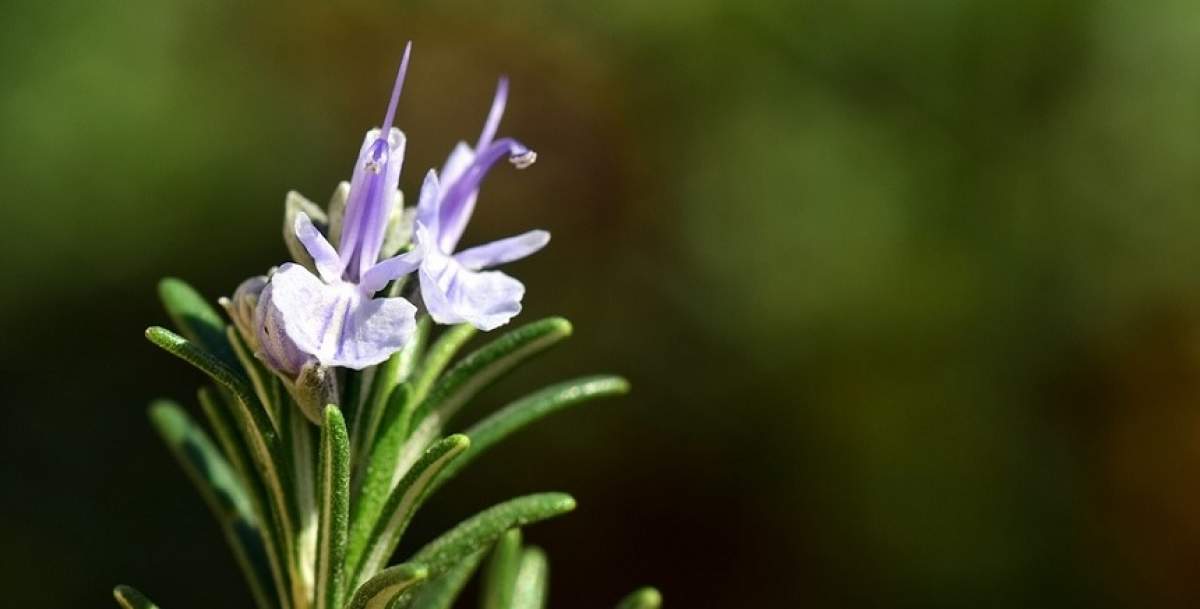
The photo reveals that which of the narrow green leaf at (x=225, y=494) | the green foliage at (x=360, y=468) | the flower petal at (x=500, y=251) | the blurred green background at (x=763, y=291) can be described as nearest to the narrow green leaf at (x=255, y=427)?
→ the green foliage at (x=360, y=468)

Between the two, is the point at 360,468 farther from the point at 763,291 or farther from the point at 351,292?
the point at 763,291

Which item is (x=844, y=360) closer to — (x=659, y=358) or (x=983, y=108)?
(x=659, y=358)

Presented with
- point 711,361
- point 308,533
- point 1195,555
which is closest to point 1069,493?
point 1195,555

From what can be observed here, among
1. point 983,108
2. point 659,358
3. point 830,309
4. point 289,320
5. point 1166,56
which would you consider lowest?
point 659,358

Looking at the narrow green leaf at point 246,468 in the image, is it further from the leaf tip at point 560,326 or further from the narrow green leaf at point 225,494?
the leaf tip at point 560,326

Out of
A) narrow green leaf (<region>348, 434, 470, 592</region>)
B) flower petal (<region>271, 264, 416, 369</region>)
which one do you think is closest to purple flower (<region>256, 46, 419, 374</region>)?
flower petal (<region>271, 264, 416, 369</region>)

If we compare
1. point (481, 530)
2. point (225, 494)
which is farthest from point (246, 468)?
point (481, 530)

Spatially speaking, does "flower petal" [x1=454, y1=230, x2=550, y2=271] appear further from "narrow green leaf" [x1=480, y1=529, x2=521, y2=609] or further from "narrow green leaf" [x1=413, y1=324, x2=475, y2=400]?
"narrow green leaf" [x1=480, y1=529, x2=521, y2=609]
